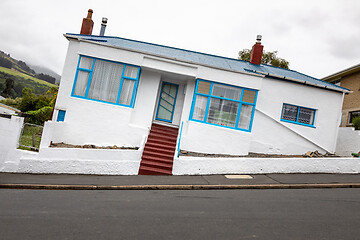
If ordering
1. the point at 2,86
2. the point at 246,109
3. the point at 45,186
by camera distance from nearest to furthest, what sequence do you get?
the point at 45,186 < the point at 246,109 < the point at 2,86

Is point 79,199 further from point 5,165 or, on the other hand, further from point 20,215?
point 5,165

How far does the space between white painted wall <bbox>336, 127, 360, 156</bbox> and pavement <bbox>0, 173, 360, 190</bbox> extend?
387 cm

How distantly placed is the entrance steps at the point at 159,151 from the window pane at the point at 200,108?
1.41 metres

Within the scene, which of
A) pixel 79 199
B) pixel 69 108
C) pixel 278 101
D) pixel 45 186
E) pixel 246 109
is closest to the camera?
pixel 79 199

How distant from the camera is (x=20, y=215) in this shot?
5375mm

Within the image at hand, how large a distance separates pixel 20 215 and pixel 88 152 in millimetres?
3983

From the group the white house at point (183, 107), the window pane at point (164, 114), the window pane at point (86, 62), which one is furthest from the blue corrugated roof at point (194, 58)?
the window pane at point (164, 114)

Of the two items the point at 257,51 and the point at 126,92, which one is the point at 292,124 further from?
the point at 126,92

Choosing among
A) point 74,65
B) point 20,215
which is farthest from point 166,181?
point 74,65

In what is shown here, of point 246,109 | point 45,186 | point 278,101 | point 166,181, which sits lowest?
point 45,186

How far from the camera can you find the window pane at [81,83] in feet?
36.9

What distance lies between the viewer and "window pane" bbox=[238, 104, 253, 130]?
11.7 meters

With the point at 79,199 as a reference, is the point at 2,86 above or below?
above

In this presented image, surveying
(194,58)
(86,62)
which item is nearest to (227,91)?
(194,58)
